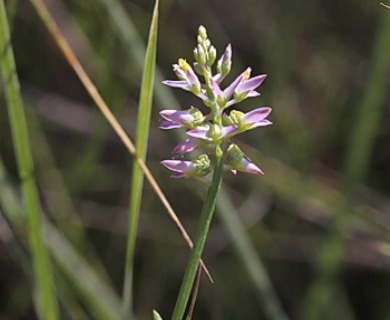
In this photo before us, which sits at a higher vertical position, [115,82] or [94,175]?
[115,82]

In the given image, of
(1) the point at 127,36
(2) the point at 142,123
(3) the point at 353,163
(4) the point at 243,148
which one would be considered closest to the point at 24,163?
(2) the point at 142,123

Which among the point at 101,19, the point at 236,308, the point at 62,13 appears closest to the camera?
the point at 101,19

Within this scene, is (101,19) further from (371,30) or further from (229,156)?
(229,156)

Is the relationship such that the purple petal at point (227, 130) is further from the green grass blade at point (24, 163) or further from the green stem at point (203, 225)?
the green grass blade at point (24, 163)

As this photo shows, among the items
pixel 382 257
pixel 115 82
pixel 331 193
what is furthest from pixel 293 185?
pixel 115 82

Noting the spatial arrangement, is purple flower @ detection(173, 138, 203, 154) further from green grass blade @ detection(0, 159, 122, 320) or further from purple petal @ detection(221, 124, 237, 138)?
green grass blade @ detection(0, 159, 122, 320)

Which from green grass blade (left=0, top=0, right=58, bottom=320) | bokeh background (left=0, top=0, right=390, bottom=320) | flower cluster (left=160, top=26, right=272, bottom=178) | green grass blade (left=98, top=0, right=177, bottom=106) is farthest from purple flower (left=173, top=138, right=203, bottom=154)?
bokeh background (left=0, top=0, right=390, bottom=320)
